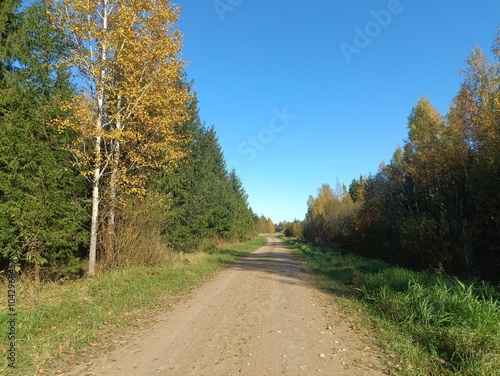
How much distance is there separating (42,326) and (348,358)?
19.3ft

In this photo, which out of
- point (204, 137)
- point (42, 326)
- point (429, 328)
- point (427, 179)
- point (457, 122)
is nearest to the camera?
point (429, 328)

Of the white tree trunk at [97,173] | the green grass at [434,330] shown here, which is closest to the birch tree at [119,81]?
the white tree trunk at [97,173]

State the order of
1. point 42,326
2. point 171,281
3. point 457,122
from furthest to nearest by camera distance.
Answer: point 457,122
point 171,281
point 42,326

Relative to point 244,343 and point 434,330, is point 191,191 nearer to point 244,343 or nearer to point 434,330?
point 244,343

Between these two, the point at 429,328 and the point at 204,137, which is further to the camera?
the point at 204,137

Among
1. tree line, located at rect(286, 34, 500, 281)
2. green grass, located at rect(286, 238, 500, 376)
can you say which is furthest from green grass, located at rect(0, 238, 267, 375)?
tree line, located at rect(286, 34, 500, 281)

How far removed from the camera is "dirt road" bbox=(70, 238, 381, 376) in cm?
472

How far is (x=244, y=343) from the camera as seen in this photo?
227 inches

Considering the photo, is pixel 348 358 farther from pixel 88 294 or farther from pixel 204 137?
pixel 204 137

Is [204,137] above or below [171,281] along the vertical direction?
above

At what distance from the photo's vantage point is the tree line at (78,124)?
9625 millimetres

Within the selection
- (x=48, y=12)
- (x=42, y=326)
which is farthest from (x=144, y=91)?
(x=42, y=326)

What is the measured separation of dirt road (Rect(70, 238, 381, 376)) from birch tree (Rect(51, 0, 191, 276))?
19.7ft

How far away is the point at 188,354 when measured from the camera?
17.2 ft
